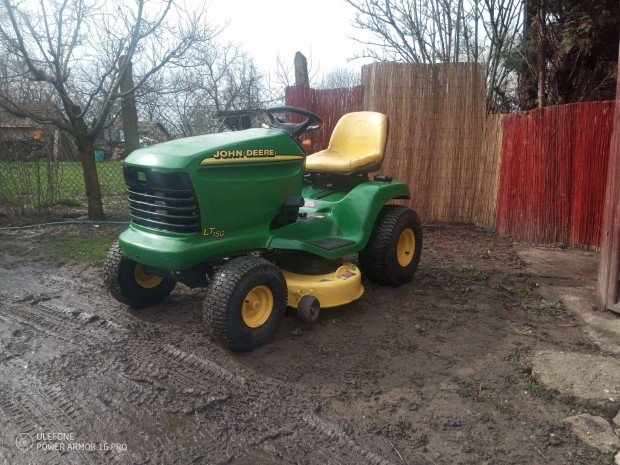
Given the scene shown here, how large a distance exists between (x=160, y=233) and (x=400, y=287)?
2.32m

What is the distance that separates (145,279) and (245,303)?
110 cm

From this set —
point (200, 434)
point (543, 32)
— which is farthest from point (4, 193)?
point (543, 32)

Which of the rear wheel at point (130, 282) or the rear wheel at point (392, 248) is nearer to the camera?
the rear wheel at point (130, 282)

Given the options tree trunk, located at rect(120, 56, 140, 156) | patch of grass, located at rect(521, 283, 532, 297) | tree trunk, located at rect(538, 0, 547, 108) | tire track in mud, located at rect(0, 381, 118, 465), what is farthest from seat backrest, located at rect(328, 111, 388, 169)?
tree trunk, located at rect(538, 0, 547, 108)

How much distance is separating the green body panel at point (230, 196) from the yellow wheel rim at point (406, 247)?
870mm

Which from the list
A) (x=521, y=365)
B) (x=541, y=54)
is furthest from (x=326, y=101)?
(x=521, y=365)

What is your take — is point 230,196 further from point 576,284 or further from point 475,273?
point 576,284

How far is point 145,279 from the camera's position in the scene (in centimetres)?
416

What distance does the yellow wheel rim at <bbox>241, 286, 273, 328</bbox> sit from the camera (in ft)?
11.4

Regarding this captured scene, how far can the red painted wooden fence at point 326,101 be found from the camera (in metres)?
7.40

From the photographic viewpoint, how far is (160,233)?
3.49 meters

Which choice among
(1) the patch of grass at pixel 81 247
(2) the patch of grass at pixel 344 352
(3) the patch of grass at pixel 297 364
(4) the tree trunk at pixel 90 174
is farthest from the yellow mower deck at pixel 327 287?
(4) the tree trunk at pixel 90 174

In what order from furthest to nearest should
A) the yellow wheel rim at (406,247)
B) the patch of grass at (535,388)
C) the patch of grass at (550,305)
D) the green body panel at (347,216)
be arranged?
the yellow wheel rim at (406,247) → the patch of grass at (550,305) → the green body panel at (347,216) → the patch of grass at (535,388)

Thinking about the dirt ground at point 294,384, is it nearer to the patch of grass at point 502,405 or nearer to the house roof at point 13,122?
the patch of grass at point 502,405
